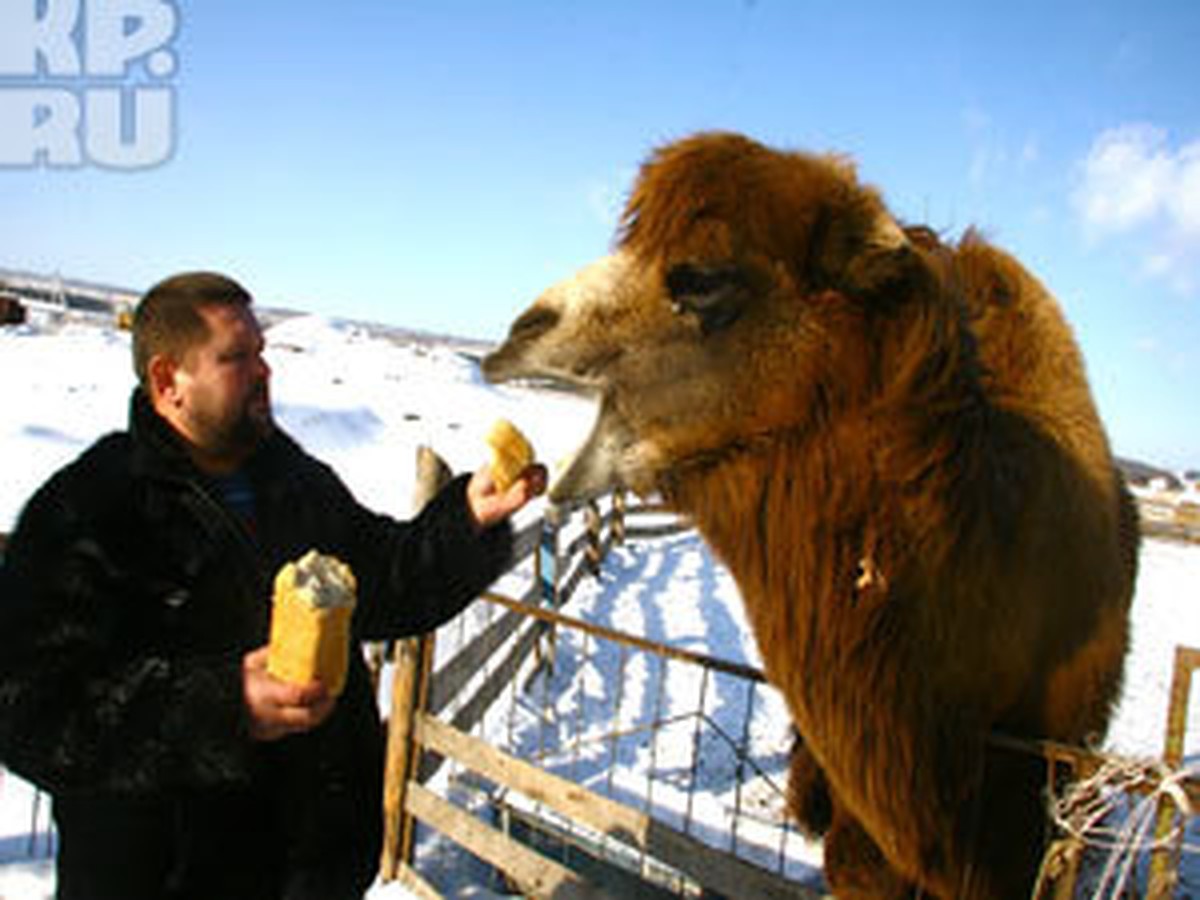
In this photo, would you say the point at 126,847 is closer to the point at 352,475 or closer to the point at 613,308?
the point at 613,308

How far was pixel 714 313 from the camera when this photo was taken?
6.43 feet

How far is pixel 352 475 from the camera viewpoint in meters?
18.0

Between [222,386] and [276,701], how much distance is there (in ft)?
2.95

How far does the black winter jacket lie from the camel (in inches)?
32.0

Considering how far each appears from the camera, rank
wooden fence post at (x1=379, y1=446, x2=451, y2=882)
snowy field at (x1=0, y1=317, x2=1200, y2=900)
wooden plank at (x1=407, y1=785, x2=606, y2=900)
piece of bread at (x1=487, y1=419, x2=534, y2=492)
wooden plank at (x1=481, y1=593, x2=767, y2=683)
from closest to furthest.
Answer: piece of bread at (x1=487, y1=419, x2=534, y2=492) < wooden plank at (x1=481, y1=593, x2=767, y2=683) < wooden plank at (x1=407, y1=785, x2=606, y2=900) < wooden fence post at (x1=379, y1=446, x2=451, y2=882) < snowy field at (x1=0, y1=317, x2=1200, y2=900)

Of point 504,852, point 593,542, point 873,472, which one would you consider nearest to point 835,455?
point 873,472

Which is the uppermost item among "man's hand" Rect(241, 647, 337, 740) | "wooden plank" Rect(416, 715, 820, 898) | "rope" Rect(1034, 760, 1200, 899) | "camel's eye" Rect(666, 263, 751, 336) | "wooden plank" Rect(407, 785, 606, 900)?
"camel's eye" Rect(666, 263, 751, 336)

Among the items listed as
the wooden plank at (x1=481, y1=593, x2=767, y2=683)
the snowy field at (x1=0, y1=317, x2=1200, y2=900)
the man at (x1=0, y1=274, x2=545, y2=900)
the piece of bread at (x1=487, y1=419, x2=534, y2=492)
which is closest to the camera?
the man at (x1=0, y1=274, x2=545, y2=900)

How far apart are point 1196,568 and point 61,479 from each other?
26.6 meters

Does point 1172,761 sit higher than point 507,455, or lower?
lower

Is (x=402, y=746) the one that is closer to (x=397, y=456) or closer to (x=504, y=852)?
(x=504, y=852)

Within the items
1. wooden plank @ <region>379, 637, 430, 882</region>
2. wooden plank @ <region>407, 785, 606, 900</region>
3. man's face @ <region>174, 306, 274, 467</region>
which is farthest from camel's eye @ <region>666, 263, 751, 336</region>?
wooden plank @ <region>379, 637, 430, 882</region>

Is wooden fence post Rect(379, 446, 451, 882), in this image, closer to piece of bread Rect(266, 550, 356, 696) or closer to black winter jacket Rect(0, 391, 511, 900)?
black winter jacket Rect(0, 391, 511, 900)

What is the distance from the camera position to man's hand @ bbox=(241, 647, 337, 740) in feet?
5.39
